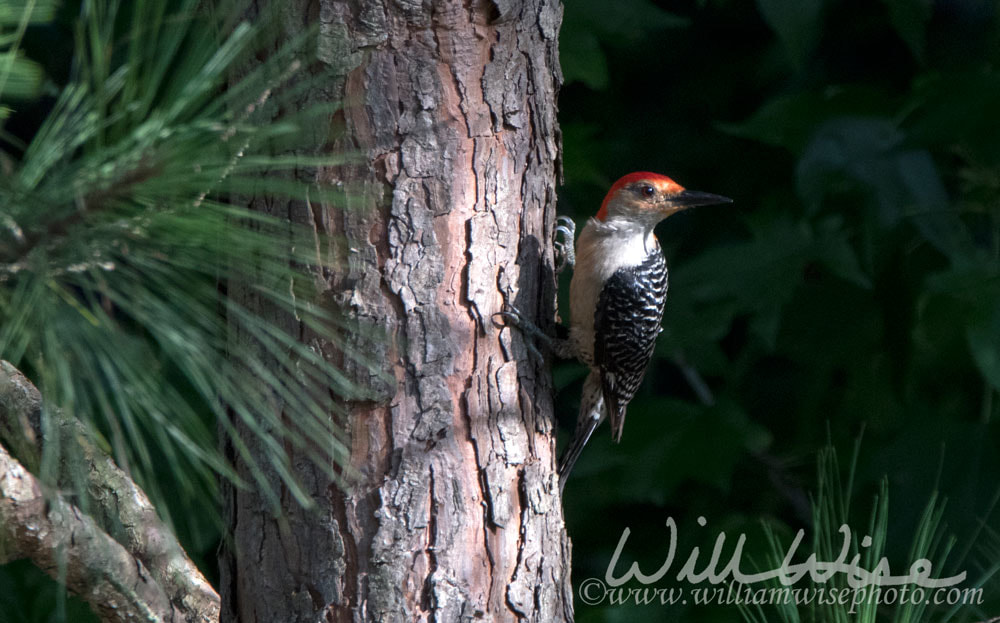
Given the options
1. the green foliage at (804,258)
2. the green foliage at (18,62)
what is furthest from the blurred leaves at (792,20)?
the green foliage at (18,62)

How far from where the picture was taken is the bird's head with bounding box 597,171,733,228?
2.79 meters

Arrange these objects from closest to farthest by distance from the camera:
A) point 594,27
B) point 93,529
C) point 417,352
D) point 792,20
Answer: point 93,529
point 417,352
point 792,20
point 594,27

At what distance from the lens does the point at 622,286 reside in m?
2.78

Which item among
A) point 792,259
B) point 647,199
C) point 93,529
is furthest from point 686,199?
point 93,529

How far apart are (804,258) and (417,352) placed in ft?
5.53

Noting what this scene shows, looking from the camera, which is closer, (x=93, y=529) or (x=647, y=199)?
(x=93, y=529)

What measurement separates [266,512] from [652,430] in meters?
A: 1.70

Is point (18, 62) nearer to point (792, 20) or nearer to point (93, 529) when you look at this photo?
point (93, 529)

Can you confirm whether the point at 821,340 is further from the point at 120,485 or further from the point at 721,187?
the point at 120,485

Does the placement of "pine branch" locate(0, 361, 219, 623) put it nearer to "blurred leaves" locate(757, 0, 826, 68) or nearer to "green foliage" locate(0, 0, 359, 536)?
"green foliage" locate(0, 0, 359, 536)

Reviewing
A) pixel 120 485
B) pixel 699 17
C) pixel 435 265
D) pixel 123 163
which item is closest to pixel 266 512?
pixel 120 485

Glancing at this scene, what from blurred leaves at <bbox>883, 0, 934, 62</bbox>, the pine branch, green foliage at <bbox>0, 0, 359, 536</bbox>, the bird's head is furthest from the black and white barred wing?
green foliage at <bbox>0, 0, 359, 536</bbox>

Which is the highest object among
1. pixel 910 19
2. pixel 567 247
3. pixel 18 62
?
pixel 910 19

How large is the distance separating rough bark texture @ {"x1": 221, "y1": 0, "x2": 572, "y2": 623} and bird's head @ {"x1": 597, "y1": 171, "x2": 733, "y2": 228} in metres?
0.96
